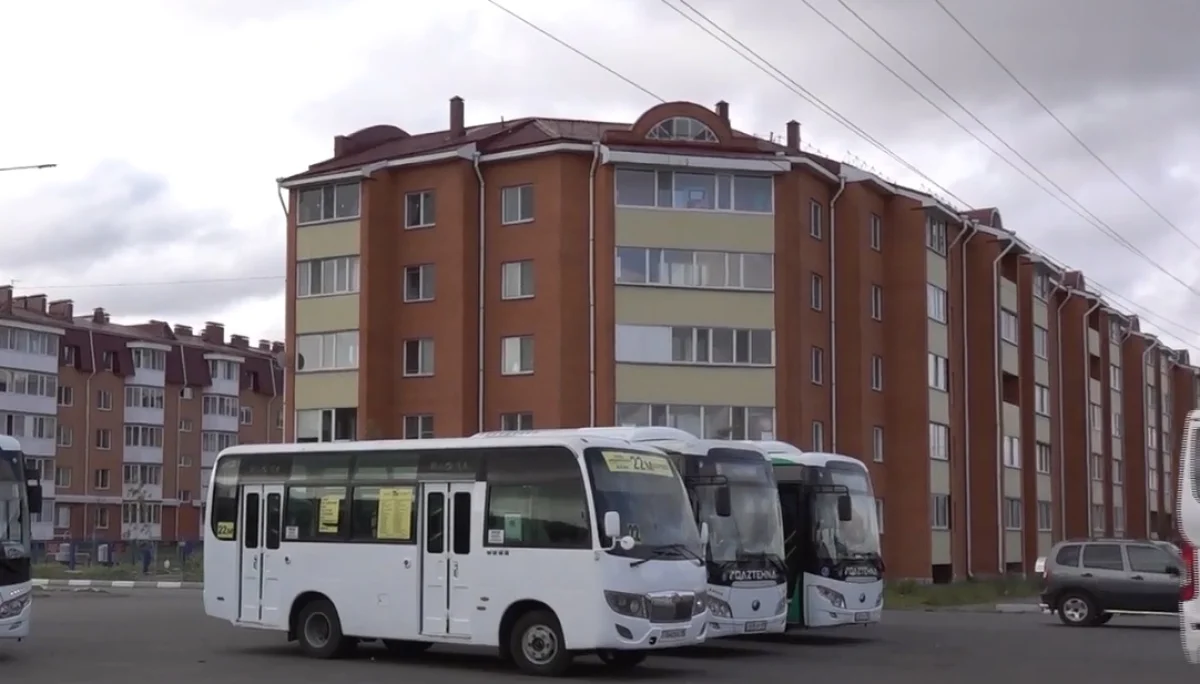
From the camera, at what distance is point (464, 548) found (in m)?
18.7

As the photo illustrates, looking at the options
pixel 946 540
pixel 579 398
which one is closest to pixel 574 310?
pixel 579 398

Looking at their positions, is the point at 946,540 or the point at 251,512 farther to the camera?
the point at 946,540

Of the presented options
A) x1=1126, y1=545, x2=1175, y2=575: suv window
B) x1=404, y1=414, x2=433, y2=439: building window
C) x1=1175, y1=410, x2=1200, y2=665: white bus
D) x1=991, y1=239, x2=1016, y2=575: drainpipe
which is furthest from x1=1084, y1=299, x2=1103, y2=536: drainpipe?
x1=1175, y1=410, x2=1200, y2=665: white bus

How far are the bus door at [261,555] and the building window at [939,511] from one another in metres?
36.5

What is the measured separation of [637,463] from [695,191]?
31.0 m

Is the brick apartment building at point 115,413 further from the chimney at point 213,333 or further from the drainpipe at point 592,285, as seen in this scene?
the drainpipe at point 592,285

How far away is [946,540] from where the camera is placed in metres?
55.1

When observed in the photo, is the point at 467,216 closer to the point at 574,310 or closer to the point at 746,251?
the point at 574,310

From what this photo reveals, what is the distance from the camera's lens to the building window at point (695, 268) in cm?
4800

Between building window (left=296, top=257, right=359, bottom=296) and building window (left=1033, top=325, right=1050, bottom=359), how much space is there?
3083cm

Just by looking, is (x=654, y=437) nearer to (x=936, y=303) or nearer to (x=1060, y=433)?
(x=936, y=303)

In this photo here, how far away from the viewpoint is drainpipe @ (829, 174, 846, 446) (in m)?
51.9

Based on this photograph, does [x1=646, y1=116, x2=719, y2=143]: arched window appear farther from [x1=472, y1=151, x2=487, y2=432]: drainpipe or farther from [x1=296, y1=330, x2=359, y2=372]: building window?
[x1=296, y1=330, x2=359, y2=372]: building window

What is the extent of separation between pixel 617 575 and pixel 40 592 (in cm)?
3023
